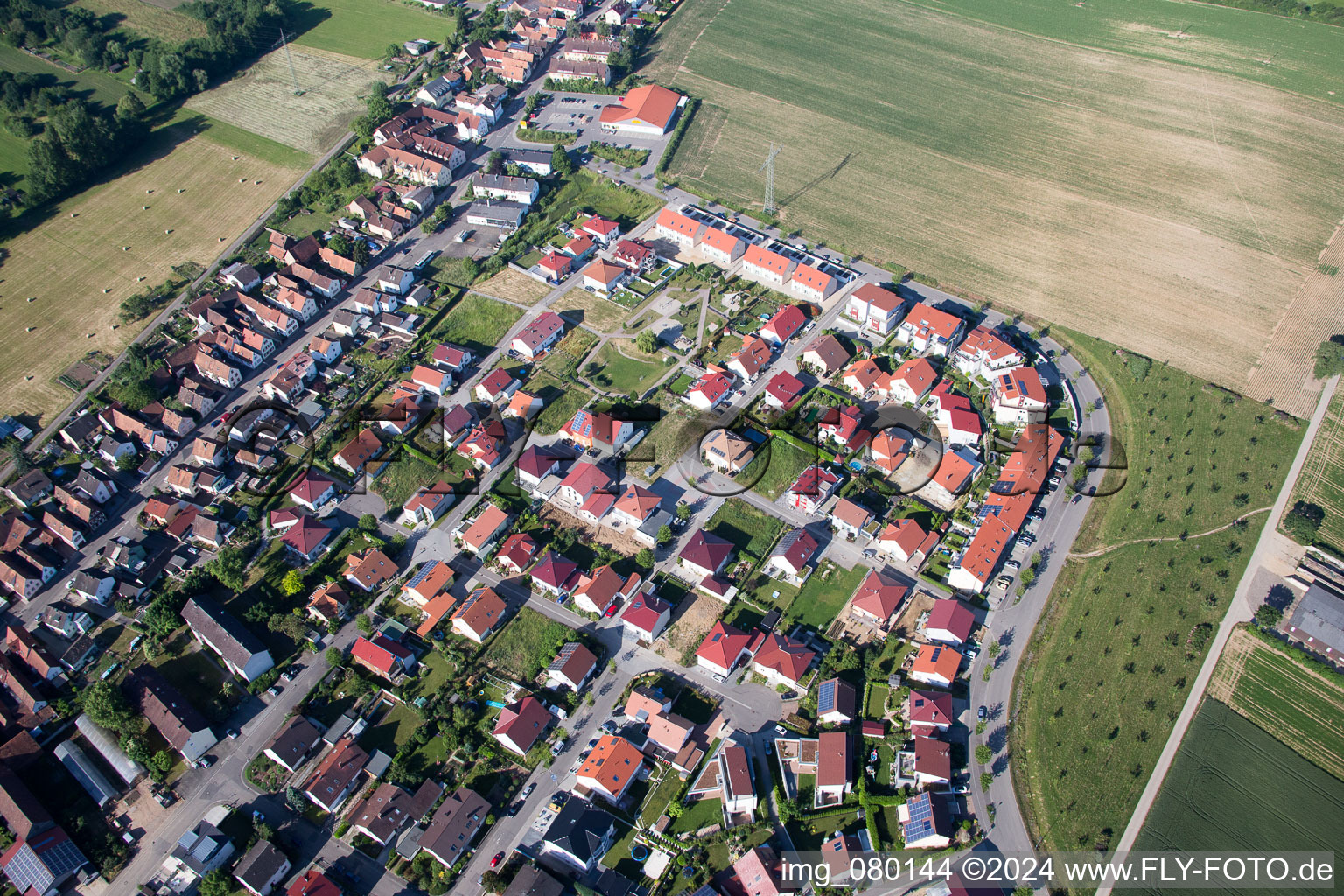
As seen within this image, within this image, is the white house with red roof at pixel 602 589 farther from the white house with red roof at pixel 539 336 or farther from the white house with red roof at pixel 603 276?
the white house with red roof at pixel 603 276

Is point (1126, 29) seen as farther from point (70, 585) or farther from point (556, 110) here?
point (70, 585)

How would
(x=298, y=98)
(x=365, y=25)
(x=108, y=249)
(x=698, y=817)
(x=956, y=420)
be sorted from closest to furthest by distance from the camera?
(x=698, y=817) < (x=956, y=420) < (x=108, y=249) < (x=298, y=98) < (x=365, y=25)

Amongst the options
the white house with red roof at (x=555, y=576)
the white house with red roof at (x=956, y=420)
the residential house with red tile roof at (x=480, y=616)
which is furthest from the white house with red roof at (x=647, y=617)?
the white house with red roof at (x=956, y=420)

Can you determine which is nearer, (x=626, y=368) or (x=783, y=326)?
(x=626, y=368)

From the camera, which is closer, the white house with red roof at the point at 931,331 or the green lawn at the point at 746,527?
the green lawn at the point at 746,527

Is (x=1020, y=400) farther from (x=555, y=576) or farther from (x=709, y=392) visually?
(x=555, y=576)

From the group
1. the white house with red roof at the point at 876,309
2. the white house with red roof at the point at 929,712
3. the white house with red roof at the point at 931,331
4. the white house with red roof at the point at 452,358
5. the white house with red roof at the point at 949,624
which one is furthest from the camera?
the white house with red roof at the point at 876,309

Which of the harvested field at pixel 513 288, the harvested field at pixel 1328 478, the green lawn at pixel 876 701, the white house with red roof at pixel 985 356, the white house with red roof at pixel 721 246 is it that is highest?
the white house with red roof at pixel 721 246

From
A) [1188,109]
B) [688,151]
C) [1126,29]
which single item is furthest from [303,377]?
[1126,29]

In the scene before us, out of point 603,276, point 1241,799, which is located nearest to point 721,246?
point 603,276
